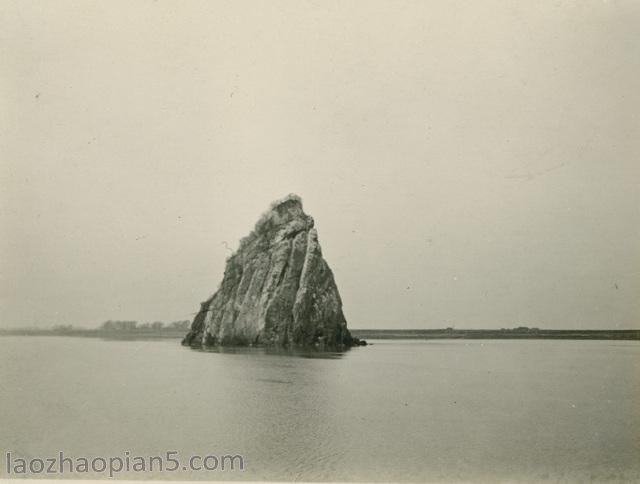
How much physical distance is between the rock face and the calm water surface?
23.0m

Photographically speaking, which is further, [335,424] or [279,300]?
[279,300]

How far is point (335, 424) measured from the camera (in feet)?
52.0

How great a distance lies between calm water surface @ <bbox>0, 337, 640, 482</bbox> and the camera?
1349cm

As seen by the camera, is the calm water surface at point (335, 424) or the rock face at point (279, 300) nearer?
the calm water surface at point (335, 424)

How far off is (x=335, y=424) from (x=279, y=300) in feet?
112

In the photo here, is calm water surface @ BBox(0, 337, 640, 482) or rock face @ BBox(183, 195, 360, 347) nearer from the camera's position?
calm water surface @ BBox(0, 337, 640, 482)

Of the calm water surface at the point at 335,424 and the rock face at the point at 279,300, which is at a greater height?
the rock face at the point at 279,300

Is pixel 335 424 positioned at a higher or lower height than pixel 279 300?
lower

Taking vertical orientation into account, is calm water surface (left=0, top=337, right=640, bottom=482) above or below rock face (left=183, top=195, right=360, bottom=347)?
below

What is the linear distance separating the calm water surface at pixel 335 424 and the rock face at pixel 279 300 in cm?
2303

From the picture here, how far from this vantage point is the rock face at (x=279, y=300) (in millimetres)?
48000

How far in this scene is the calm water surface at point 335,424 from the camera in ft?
44.3

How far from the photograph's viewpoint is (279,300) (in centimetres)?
4988

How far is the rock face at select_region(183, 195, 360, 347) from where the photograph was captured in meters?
48.0
